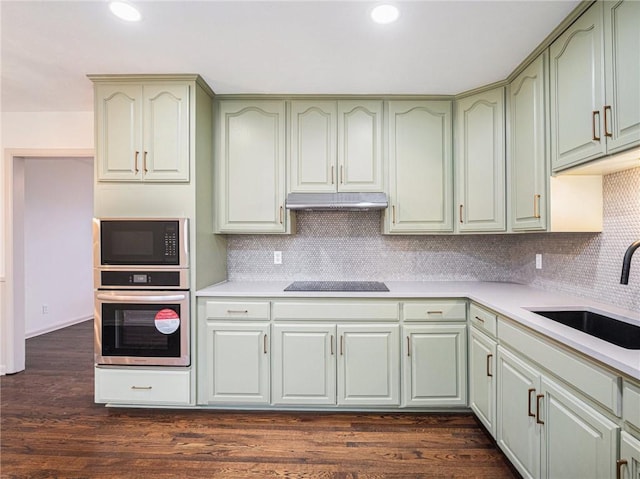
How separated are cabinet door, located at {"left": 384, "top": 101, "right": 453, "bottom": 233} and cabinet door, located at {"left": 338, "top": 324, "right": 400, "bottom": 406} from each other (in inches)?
36.4

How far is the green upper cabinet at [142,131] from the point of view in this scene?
243 centimetres

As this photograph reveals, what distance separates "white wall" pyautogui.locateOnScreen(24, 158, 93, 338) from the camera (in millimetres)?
4516

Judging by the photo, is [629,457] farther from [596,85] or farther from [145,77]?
[145,77]

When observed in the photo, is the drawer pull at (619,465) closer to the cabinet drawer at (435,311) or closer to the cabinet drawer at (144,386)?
the cabinet drawer at (435,311)

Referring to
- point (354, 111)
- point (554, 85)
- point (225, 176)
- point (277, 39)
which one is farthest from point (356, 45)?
point (225, 176)

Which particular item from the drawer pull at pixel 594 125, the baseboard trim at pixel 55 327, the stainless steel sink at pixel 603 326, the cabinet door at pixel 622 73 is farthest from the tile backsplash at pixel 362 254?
the baseboard trim at pixel 55 327

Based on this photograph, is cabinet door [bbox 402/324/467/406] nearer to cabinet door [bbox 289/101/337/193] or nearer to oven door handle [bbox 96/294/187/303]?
cabinet door [bbox 289/101/337/193]

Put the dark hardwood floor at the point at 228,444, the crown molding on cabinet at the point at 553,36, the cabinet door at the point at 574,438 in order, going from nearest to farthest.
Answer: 1. the cabinet door at the point at 574,438
2. the crown molding on cabinet at the point at 553,36
3. the dark hardwood floor at the point at 228,444

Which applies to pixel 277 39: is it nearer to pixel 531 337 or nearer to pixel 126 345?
pixel 531 337

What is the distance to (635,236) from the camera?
5.87 ft

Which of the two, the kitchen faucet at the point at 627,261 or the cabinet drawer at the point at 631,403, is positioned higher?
the kitchen faucet at the point at 627,261

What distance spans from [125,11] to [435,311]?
2551 mm

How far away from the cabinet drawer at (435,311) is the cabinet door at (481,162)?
0.66 meters

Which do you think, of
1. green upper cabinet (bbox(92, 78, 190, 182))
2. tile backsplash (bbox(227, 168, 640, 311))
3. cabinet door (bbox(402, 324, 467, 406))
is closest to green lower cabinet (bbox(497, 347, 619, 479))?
cabinet door (bbox(402, 324, 467, 406))
